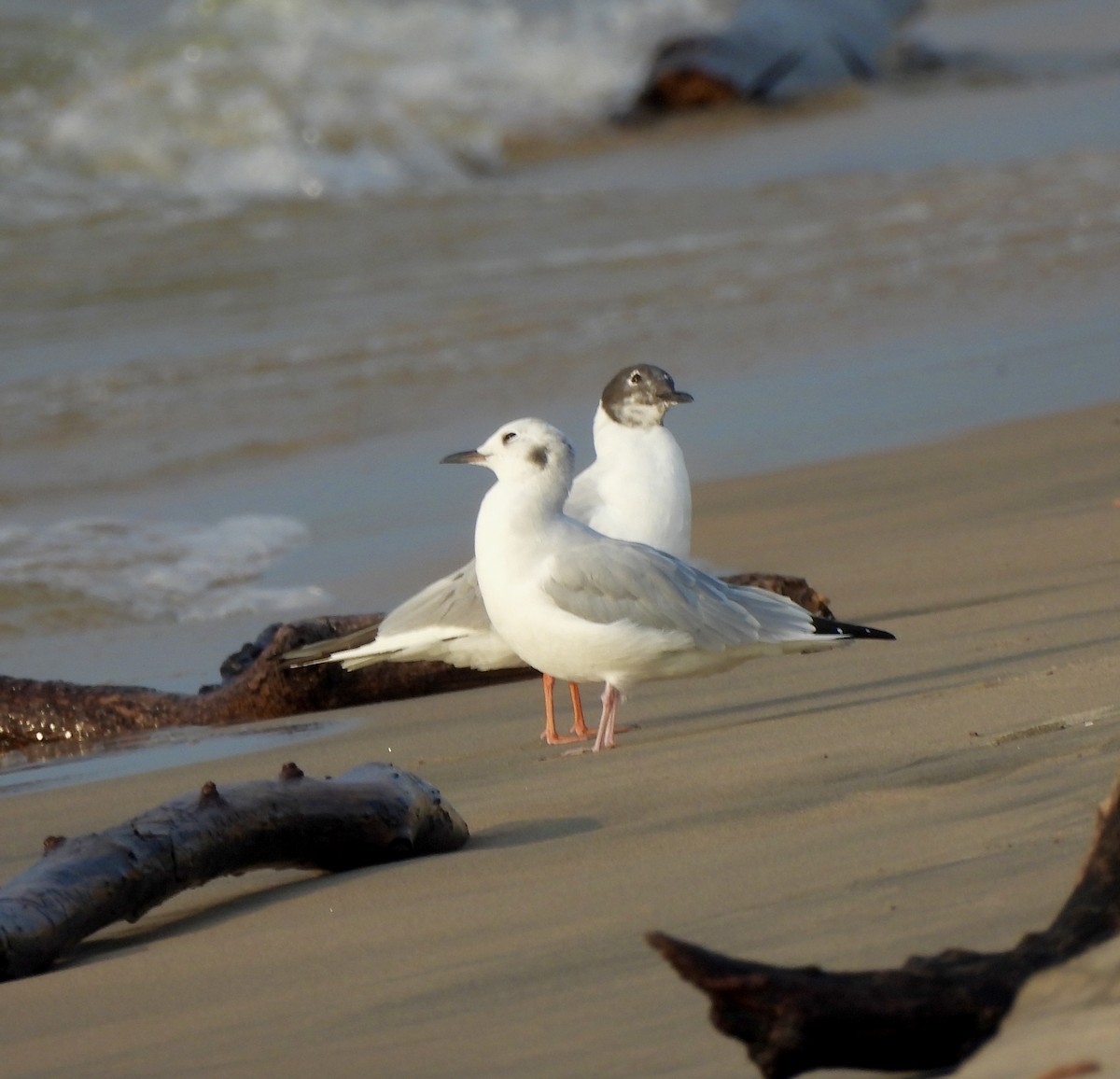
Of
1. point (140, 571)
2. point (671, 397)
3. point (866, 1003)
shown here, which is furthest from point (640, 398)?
point (866, 1003)

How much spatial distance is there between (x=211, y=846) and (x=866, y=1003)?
1.67 metres

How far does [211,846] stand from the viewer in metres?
3.52

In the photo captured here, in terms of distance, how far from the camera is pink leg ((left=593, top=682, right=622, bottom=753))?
4.89 m

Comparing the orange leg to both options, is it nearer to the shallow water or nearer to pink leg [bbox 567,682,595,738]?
pink leg [bbox 567,682,595,738]

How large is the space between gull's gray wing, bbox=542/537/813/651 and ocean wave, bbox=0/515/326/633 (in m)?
2.51

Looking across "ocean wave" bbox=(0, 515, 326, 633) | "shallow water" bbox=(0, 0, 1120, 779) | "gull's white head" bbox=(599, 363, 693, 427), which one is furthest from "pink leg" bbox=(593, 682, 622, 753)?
Answer: "ocean wave" bbox=(0, 515, 326, 633)

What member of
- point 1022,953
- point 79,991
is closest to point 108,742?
point 79,991

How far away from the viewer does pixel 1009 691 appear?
457cm

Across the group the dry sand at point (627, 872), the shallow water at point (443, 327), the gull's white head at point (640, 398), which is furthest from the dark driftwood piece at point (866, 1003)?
the shallow water at point (443, 327)

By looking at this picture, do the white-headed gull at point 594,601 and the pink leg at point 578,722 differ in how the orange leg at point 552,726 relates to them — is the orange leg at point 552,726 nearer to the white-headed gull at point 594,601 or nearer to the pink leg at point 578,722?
the pink leg at point 578,722

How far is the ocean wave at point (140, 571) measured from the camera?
24.5 ft

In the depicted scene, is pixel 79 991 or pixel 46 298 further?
pixel 46 298

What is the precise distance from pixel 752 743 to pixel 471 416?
6.22 m

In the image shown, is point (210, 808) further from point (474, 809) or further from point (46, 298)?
point (46, 298)
